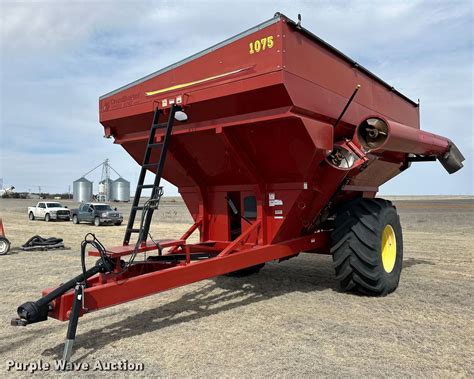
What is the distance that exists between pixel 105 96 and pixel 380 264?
14.5 feet

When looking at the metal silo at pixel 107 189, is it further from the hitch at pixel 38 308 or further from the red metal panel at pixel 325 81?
the hitch at pixel 38 308

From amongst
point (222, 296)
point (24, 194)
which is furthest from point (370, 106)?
point (24, 194)

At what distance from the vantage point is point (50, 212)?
2500 centimetres

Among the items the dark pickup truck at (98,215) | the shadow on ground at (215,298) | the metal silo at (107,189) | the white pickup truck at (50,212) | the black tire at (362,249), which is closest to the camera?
the shadow on ground at (215,298)

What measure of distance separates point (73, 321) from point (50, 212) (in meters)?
23.6

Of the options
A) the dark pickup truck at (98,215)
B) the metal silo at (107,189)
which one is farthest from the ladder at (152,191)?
the metal silo at (107,189)

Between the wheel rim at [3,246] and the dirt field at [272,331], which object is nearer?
the dirt field at [272,331]

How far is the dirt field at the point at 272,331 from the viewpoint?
3434 millimetres

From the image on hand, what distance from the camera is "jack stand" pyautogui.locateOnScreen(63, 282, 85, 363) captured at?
3.44 metres

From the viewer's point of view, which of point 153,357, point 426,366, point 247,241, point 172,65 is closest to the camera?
point 426,366

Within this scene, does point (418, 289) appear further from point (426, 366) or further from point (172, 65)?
point (172, 65)

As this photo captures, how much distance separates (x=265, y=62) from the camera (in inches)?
173

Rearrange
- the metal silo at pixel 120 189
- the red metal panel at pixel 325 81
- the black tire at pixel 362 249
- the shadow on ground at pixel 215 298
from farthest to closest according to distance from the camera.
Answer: the metal silo at pixel 120 189 < the black tire at pixel 362 249 < the red metal panel at pixel 325 81 < the shadow on ground at pixel 215 298

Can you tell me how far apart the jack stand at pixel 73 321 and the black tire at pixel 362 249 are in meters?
3.34
